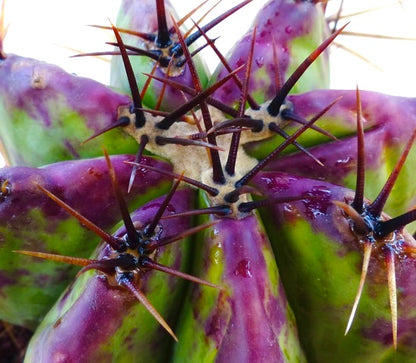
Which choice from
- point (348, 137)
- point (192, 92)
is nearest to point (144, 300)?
point (192, 92)

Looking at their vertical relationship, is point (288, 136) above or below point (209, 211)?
above

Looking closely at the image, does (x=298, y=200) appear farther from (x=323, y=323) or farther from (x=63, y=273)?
(x=63, y=273)

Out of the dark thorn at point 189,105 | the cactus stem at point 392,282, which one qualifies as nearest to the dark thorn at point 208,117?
the dark thorn at point 189,105

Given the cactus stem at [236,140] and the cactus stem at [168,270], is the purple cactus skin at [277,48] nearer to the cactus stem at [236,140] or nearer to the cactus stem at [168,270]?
the cactus stem at [236,140]

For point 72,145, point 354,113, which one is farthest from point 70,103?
point 354,113

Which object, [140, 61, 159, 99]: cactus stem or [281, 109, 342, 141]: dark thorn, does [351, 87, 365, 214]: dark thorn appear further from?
[140, 61, 159, 99]: cactus stem

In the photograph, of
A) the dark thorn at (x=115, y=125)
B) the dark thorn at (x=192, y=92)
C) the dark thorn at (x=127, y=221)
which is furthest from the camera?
the dark thorn at (x=115, y=125)

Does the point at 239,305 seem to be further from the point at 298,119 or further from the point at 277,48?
the point at 277,48
